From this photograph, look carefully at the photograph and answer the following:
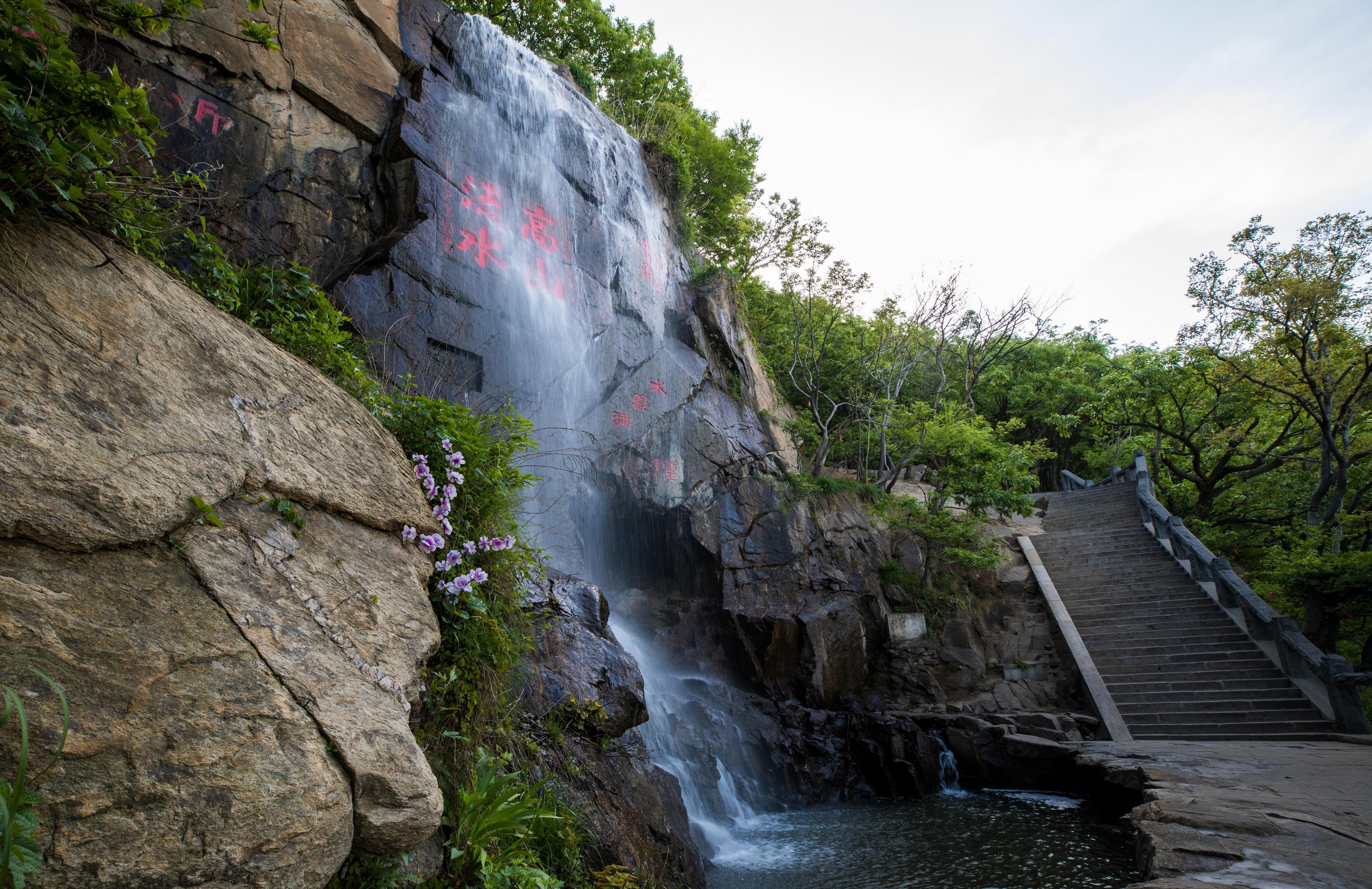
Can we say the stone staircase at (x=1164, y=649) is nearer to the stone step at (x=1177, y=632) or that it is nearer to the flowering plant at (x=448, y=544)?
the stone step at (x=1177, y=632)

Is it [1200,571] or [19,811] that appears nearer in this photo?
[19,811]

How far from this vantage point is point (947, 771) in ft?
31.3

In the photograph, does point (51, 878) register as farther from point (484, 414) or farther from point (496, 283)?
point (496, 283)

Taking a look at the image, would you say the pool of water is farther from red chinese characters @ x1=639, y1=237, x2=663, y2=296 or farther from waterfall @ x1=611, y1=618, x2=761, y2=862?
red chinese characters @ x1=639, y1=237, x2=663, y2=296

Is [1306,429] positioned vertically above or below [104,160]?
above

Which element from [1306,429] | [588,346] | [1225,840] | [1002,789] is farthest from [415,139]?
[1306,429]

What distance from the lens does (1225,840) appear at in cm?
489

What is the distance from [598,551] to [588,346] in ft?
10.7

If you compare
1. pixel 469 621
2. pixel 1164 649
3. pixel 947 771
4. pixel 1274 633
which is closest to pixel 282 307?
pixel 469 621

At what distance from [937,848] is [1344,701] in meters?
6.79

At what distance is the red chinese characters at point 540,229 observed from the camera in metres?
9.92

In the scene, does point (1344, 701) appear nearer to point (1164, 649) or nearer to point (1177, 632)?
point (1164, 649)

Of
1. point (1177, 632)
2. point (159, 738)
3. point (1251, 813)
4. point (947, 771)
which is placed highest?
point (159, 738)

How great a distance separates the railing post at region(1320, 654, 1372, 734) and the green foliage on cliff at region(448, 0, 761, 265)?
13089 millimetres
